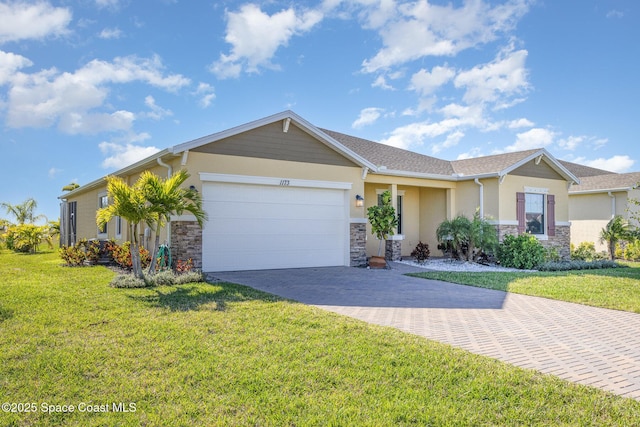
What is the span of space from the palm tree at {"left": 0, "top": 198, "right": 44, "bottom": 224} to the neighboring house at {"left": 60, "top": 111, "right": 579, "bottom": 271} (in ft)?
41.0

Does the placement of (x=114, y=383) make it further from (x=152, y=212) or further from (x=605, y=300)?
(x=605, y=300)

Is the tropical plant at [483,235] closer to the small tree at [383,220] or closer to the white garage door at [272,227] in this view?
the small tree at [383,220]

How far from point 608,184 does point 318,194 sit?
15.2 meters

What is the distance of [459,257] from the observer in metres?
15.2

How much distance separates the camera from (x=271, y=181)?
472 inches

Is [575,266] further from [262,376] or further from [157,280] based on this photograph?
[262,376]

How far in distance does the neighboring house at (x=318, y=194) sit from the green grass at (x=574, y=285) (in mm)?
3493

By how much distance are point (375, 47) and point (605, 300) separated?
32.3 feet

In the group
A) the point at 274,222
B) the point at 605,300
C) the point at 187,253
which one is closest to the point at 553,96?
the point at 605,300

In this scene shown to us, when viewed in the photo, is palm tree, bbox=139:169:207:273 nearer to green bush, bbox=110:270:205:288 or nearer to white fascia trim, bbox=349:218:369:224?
green bush, bbox=110:270:205:288

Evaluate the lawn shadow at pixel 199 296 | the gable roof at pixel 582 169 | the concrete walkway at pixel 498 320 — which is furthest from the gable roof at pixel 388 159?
the gable roof at pixel 582 169

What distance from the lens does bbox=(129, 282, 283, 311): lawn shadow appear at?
7.07m

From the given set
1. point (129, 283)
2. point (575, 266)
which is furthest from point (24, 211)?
point (575, 266)

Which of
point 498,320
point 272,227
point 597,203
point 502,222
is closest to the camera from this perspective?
point 498,320
